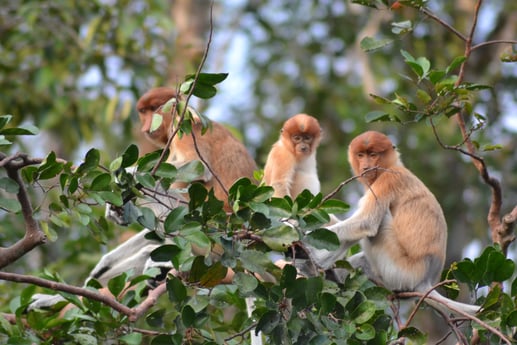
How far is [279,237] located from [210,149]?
6.26ft

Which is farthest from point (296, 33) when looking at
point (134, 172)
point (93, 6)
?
point (134, 172)

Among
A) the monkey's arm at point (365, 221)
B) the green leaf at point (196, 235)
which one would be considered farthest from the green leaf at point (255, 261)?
the monkey's arm at point (365, 221)

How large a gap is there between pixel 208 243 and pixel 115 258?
6.25ft

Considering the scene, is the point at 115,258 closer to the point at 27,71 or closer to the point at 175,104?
the point at 175,104

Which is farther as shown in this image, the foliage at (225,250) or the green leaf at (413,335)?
the green leaf at (413,335)

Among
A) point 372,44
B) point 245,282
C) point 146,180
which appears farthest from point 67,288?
point 372,44

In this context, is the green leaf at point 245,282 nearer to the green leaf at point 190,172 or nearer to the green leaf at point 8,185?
the green leaf at point 190,172

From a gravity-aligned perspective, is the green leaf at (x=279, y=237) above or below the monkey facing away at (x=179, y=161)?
above

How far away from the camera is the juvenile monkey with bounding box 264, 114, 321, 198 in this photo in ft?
14.4

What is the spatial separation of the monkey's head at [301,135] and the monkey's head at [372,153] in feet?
0.75

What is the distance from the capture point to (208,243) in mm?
2641

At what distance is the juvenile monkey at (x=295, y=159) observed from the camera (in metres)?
4.39

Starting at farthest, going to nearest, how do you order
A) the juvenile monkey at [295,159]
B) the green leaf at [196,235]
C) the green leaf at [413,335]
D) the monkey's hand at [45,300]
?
1. the juvenile monkey at [295,159]
2. the monkey's hand at [45,300]
3. the green leaf at [413,335]
4. the green leaf at [196,235]

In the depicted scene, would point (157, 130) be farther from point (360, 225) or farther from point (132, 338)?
point (132, 338)
